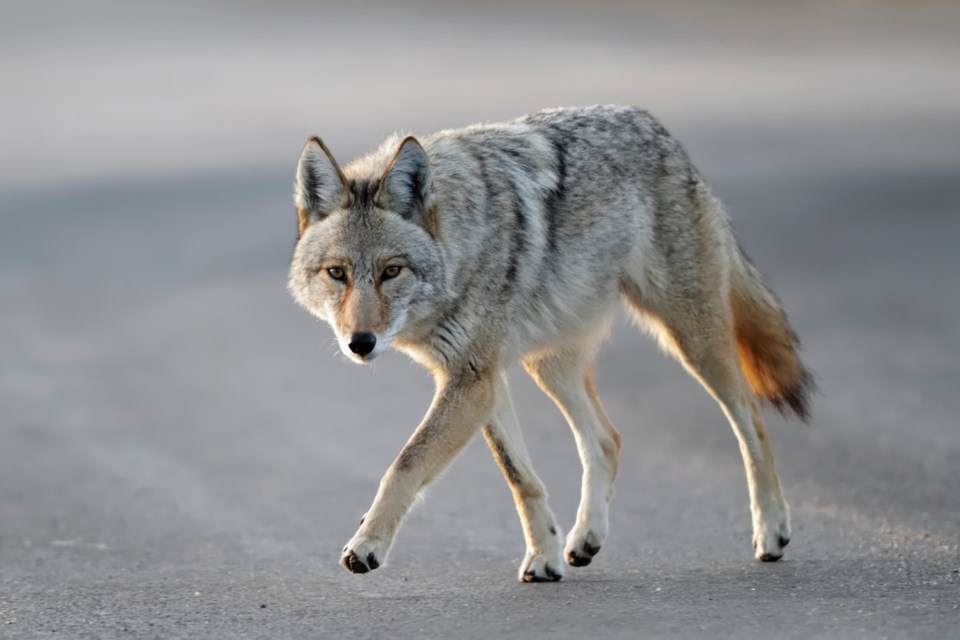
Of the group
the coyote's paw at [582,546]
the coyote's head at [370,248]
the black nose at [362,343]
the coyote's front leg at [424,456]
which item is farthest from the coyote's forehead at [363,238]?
the coyote's paw at [582,546]

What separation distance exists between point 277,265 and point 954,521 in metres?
8.69

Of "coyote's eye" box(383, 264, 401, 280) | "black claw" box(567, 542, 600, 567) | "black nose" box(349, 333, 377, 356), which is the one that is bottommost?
"black claw" box(567, 542, 600, 567)

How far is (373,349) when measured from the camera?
6012mm

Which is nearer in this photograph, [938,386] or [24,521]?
[24,521]

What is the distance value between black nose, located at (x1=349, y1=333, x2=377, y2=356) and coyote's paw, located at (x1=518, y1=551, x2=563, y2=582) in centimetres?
128

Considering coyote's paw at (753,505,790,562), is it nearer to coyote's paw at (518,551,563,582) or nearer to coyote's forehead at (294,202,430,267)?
coyote's paw at (518,551,563,582)

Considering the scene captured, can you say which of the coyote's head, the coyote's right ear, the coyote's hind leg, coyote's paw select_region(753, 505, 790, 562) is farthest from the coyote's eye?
coyote's paw select_region(753, 505, 790, 562)

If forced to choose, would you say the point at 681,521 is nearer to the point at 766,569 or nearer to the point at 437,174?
the point at 766,569

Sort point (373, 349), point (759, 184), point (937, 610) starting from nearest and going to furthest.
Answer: point (937, 610), point (373, 349), point (759, 184)

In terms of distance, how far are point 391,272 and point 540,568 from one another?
145 centimetres

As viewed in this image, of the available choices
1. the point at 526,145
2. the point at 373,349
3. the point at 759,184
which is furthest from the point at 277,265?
the point at 373,349

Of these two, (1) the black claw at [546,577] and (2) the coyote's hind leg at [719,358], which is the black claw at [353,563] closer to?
(1) the black claw at [546,577]

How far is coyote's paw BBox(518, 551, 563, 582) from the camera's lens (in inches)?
258

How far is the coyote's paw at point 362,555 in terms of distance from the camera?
581 centimetres
